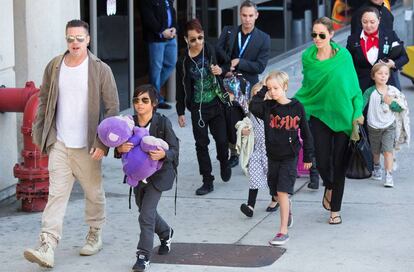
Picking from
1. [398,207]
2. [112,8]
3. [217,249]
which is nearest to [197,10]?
[112,8]

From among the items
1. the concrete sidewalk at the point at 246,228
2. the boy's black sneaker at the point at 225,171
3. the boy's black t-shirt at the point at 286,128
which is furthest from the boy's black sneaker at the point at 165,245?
the boy's black sneaker at the point at 225,171

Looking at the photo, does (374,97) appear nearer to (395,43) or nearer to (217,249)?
(395,43)

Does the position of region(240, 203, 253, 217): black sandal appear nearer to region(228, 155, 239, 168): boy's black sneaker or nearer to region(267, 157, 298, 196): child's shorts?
region(267, 157, 298, 196): child's shorts

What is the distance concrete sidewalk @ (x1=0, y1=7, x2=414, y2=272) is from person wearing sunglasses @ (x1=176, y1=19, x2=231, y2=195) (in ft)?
1.51

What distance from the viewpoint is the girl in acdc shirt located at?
8.05m

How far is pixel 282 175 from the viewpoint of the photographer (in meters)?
8.14

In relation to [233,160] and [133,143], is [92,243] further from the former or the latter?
[233,160]

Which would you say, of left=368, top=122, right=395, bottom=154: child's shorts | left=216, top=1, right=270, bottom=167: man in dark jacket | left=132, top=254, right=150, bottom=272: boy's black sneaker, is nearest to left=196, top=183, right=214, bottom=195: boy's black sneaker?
left=216, top=1, right=270, bottom=167: man in dark jacket

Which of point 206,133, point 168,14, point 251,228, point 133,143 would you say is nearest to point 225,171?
point 206,133

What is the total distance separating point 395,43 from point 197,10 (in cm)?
572

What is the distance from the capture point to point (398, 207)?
928 centimetres

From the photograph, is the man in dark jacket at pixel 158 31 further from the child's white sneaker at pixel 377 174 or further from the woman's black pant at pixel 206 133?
→ the child's white sneaker at pixel 377 174

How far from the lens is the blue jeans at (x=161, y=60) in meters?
13.7

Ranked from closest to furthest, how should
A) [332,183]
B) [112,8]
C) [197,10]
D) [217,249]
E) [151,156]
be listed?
[151,156] < [217,249] < [332,183] < [112,8] < [197,10]
